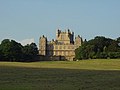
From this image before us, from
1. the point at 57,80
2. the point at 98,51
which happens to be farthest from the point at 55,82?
the point at 98,51

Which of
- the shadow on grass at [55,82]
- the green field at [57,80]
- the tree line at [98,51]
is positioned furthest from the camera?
the tree line at [98,51]

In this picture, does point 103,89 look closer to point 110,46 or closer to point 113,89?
point 113,89

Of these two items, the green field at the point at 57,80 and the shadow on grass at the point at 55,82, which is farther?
the green field at the point at 57,80

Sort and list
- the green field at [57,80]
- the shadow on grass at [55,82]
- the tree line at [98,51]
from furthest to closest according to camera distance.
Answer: the tree line at [98,51] → the green field at [57,80] → the shadow on grass at [55,82]

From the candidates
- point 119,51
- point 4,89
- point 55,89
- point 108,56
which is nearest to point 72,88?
point 55,89

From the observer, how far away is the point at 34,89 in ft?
76.5

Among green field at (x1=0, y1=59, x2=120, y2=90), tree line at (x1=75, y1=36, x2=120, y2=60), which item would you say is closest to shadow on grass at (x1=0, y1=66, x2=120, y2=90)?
green field at (x1=0, y1=59, x2=120, y2=90)

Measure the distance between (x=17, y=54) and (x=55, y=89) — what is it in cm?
15382

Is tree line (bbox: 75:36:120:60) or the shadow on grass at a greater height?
tree line (bbox: 75:36:120:60)

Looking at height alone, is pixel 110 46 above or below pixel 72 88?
above

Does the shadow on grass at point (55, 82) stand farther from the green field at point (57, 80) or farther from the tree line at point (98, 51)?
the tree line at point (98, 51)

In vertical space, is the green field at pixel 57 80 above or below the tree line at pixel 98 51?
below

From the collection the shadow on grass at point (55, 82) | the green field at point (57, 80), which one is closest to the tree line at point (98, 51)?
the green field at point (57, 80)

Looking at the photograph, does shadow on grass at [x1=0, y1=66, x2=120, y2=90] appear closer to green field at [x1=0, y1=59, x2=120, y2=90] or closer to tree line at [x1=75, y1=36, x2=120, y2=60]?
green field at [x1=0, y1=59, x2=120, y2=90]
